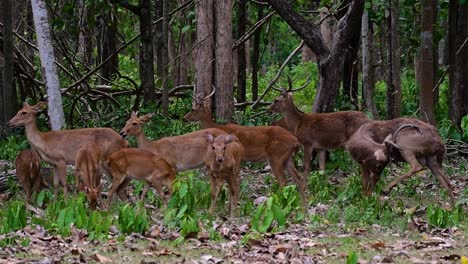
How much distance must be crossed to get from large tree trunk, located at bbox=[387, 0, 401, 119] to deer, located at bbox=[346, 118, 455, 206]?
5.36 meters

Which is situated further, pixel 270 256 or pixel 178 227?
pixel 178 227

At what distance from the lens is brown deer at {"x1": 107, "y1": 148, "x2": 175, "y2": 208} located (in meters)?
11.5

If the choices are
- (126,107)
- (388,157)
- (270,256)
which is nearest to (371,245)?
(270,256)

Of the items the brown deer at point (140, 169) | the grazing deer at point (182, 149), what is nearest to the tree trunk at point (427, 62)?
the grazing deer at point (182, 149)

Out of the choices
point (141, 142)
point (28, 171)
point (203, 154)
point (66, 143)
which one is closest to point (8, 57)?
point (66, 143)

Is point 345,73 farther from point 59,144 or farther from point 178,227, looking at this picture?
point 178,227

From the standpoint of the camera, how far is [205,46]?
17703 millimetres

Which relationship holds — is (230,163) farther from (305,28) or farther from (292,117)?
(292,117)

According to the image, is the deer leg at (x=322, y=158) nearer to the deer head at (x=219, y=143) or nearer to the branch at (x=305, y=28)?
the branch at (x=305, y=28)

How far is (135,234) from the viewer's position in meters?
8.88

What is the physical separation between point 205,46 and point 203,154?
5502 millimetres

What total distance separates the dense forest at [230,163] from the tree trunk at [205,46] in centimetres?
3

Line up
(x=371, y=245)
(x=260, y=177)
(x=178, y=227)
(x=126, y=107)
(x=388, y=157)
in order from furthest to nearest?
1. (x=126, y=107)
2. (x=260, y=177)
3. (x=388, y=157)
4. (x=178, y=227)
5. (x=371, y=245)

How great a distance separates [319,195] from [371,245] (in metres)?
3.16
